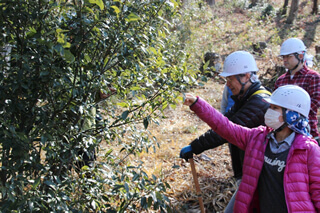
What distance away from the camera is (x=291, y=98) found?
2363mm

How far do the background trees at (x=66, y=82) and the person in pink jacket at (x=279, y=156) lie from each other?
618 mm

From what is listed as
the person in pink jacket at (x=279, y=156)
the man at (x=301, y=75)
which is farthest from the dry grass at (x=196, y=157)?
the man at (x=301, y=75)

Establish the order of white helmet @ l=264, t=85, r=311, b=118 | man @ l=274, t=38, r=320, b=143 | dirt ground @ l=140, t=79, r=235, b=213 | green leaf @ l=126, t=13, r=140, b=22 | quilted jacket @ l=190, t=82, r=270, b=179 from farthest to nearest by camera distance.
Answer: dirt ground @ l=140, t=79, r=235, b=213, man @ l=274, t=38, r=320, b=143, quilted jacket @ l=190, t=82, r=270, b=179, white helmet @ l=264, t=85, r=311, b=118, green leaf @ l=126, t=13, r=140, b=22

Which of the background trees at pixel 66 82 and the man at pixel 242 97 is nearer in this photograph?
the background trees at pixel 66 82

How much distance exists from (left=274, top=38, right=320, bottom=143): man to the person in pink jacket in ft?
5.87

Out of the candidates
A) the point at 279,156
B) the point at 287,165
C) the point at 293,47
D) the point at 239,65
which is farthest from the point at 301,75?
the point at 287,165

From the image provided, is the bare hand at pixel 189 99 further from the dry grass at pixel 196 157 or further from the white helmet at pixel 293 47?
the white helmet at pixel 293 47

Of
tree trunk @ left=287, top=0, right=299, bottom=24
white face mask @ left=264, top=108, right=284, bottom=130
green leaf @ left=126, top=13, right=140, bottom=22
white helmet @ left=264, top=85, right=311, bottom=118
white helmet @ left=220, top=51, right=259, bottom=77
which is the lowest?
white face mask @ left=264, top=108, right=284, bottom=130

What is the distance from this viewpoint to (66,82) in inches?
87.3

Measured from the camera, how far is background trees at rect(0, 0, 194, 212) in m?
2.00

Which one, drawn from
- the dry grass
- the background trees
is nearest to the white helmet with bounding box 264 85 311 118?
the background trees

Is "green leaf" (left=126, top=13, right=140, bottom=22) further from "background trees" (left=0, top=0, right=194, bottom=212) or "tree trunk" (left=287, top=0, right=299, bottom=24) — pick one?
"tree trunk" (left=287, top=0, right=299, bottom=24)

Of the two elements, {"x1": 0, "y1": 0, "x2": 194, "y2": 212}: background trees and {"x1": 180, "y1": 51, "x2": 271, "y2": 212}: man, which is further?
{"x1": 180, "y1": 51, "x2": 271, "y2": 212}: man

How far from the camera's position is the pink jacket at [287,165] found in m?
2.12
